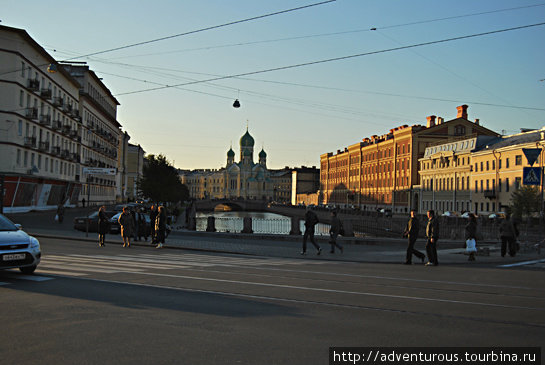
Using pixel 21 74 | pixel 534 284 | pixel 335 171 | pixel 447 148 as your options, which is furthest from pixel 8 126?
pixel 335 171

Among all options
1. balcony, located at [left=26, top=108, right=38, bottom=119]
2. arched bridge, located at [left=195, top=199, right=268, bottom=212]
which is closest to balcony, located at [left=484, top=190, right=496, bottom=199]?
balcony, located at [left=26, top=108, right=38, bottom=119]

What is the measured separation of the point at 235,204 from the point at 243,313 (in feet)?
499

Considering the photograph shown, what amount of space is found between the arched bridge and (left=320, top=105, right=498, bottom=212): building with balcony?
24.8 metres

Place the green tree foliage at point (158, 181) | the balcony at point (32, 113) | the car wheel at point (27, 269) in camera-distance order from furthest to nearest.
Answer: the green tree foliage at point (158, 181) < the balcony at point (32, 113) < the car wheel at point (27, 269)

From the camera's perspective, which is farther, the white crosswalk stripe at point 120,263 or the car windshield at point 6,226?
the white crosswalk stripe at point 120,263

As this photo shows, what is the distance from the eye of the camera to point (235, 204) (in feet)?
528

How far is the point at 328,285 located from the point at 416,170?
85.5m

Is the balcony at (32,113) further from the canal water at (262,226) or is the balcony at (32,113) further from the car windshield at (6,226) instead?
the car windshield at (6,226)

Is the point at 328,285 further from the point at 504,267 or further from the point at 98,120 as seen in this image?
the point at 98,120

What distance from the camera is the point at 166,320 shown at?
848 centimetres

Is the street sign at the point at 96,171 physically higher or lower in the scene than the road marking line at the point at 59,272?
higher

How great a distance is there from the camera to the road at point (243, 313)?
269 inches

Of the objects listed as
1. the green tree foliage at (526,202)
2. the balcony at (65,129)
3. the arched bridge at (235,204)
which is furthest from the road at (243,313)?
the arched bridge at (235,204)

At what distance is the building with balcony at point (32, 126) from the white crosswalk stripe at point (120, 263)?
2613cm
